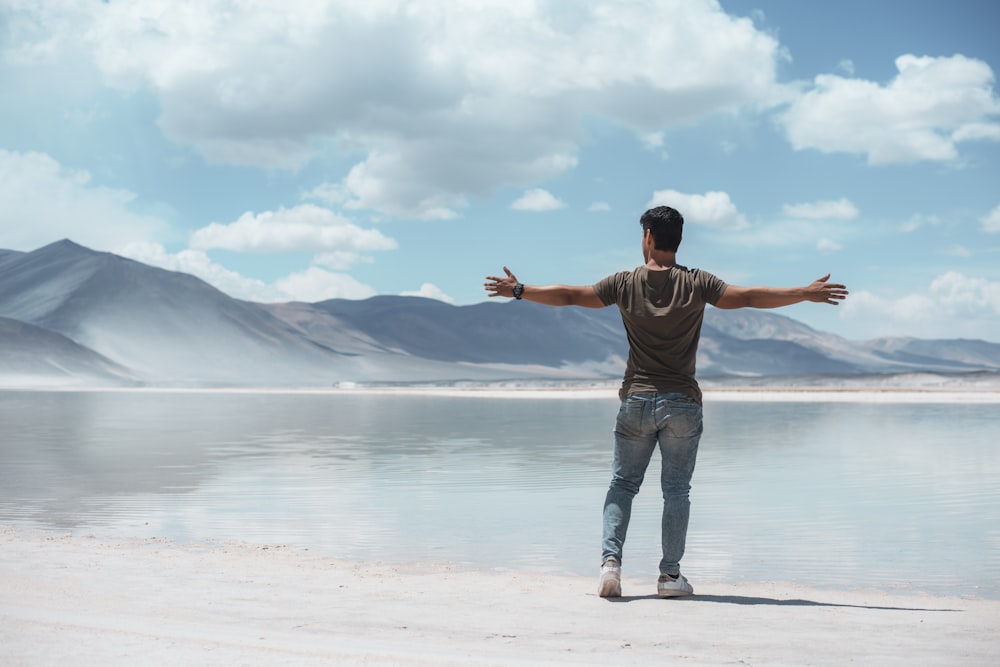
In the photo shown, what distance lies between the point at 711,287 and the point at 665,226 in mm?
448

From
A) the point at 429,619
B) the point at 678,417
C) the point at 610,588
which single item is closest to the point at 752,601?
the point at 610,588

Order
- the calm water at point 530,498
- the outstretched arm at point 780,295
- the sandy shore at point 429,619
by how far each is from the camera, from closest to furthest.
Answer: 1. the sandy shore at point 429,619
2. the outstretched arm at point 780,295
3. the calm water at point 530,498

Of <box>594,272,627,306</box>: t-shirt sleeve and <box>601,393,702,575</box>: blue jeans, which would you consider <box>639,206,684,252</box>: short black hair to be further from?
<box>601,393,702,575</box>: blue jeans

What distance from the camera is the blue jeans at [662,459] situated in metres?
5.58

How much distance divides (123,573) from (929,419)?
23.2m

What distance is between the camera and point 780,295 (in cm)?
539

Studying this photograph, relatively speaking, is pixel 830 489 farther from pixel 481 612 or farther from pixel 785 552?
pixel 481 612

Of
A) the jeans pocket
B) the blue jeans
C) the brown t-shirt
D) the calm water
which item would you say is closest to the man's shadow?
the blue jeans

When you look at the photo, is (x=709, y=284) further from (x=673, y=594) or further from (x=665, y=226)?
(x=673, y=594)

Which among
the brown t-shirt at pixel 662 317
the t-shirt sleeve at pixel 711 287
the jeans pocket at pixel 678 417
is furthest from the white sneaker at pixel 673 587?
Answer: the t-shirt sleeve at pixel 711 287

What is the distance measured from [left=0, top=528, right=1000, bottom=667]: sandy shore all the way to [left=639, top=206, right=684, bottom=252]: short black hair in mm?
1914

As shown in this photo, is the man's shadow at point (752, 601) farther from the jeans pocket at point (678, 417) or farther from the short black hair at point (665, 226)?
the short black hair at point (665, 226)

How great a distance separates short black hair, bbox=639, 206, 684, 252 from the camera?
18.8 ft

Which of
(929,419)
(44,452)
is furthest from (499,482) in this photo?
(929,419)
